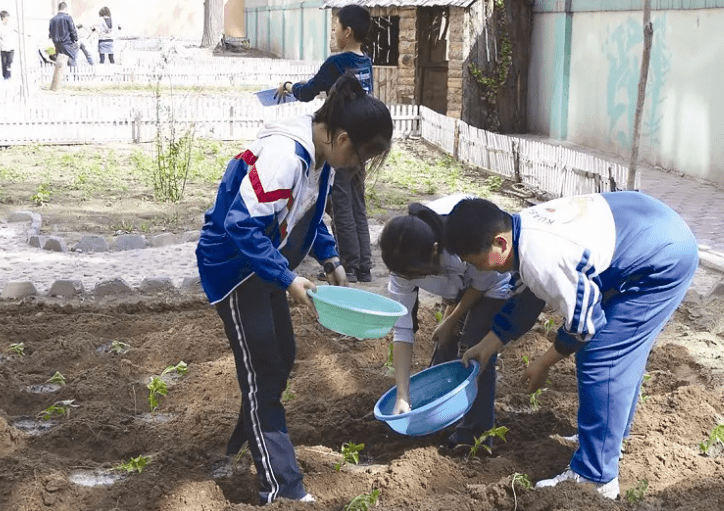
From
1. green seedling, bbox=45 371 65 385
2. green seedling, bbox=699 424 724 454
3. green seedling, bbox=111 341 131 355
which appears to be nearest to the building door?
green seedling, bbox=111 341 131 355

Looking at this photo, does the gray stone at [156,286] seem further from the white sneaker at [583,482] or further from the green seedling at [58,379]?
the white sneaker at [583,482]

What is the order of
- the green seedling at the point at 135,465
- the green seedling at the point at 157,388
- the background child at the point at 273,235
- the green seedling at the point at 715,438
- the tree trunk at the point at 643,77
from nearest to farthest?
the background child at the point at 273,235, the green seedling at the point at 135,465, the green seedling at the point at 715,438, the green seedling at the point at 157,388, the tree trunk at the point at 643,77

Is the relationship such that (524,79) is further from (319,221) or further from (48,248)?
(319,221)

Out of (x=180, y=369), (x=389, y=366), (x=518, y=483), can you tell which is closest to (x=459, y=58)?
(x=389, y=366)

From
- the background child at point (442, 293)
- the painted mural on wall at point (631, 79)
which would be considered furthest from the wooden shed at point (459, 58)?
the background child at point (442, 293)

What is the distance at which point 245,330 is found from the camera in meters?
3.64

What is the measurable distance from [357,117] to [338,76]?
144 inches

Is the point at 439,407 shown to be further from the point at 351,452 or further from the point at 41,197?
the point at 41,197

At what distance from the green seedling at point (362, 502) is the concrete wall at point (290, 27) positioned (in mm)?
20684

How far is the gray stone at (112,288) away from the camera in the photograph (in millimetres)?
6914

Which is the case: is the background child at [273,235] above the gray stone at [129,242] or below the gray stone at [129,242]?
above

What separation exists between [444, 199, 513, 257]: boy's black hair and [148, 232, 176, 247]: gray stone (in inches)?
209

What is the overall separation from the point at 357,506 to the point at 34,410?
2.09 meters

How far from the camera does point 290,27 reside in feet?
98.1
